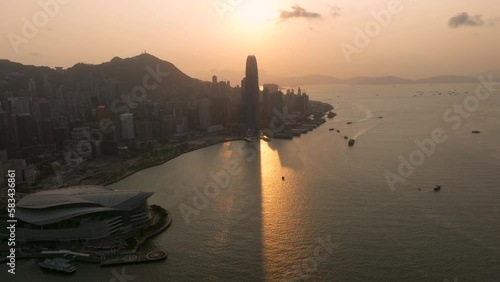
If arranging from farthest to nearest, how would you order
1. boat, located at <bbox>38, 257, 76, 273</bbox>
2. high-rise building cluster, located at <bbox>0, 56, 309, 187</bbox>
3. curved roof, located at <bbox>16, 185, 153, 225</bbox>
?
high-rise building cluster, located at <bbox>0, 56, 309, 187</bbox> < curved roof, located at <bbox>16, 185, 153, 225</bbox> < boat, located at <bbox>38, 257, 76, 273</bbox>

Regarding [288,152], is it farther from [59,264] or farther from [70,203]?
[59,264]

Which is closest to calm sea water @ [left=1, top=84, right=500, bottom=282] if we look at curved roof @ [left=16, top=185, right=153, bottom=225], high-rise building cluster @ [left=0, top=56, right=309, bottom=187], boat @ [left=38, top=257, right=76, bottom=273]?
boat @ [left=38, top=257, right=76, bottom=273]

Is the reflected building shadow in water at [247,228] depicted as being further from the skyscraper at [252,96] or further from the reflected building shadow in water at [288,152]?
the skyscraper at [252,96]

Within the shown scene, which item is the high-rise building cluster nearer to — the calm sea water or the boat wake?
the calm sea water

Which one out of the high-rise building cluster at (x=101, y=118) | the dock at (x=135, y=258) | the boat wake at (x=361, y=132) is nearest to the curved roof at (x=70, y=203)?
the dock at (x=135, y=258)

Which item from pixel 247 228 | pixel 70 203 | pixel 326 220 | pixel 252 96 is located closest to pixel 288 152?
pixel 252 96
